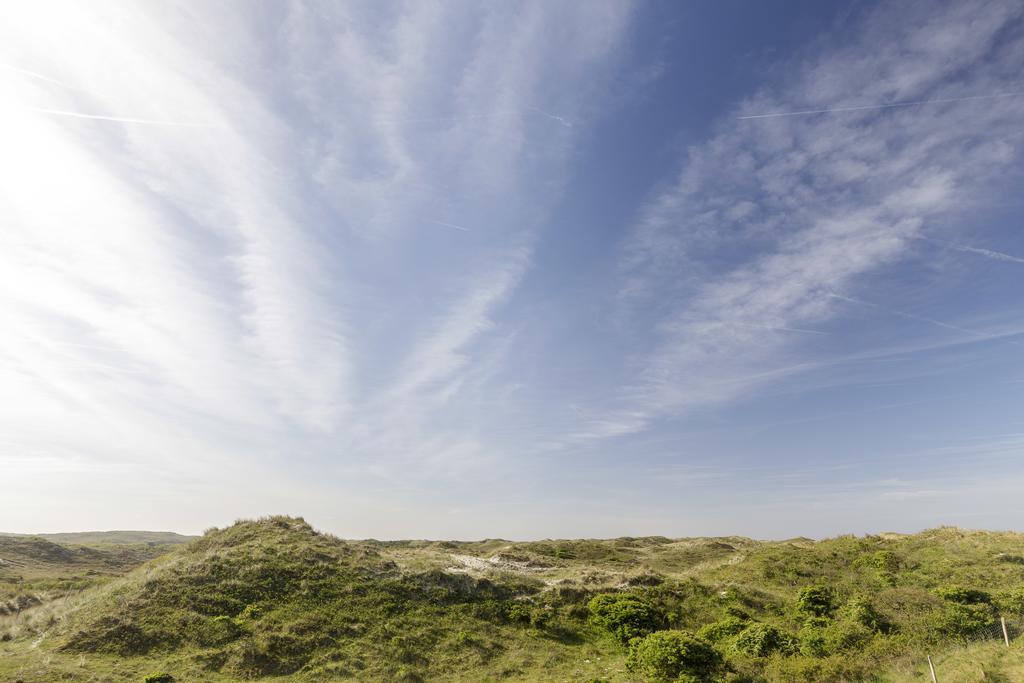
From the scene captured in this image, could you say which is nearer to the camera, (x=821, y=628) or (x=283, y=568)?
(x=821, y=628)

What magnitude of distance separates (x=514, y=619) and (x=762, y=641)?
46.9 feet

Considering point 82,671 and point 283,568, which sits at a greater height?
point 283,568

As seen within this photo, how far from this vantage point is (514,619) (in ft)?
99.3

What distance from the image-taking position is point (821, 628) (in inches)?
1011

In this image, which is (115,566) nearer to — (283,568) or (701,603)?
(283,568)

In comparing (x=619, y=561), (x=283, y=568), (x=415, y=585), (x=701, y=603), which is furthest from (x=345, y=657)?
(x=619, y=561)

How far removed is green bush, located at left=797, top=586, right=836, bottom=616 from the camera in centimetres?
2997

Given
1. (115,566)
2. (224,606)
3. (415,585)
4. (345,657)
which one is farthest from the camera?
(115,566)

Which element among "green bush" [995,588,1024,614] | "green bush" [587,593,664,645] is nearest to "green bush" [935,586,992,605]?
"green bush" [995,588,1024,614]

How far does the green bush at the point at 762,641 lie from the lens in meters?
23.0

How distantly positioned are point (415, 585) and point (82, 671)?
17558mm

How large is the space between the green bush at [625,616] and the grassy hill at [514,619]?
0.37 ft

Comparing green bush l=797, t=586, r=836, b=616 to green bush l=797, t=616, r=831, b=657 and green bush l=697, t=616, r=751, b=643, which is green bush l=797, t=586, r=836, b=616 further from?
green bush l=697, t=616, r=751, b=643

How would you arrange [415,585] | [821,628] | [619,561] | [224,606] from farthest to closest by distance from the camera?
1. [619,561]
2. [415,585]
3. [224,606]
4. [821,628]
